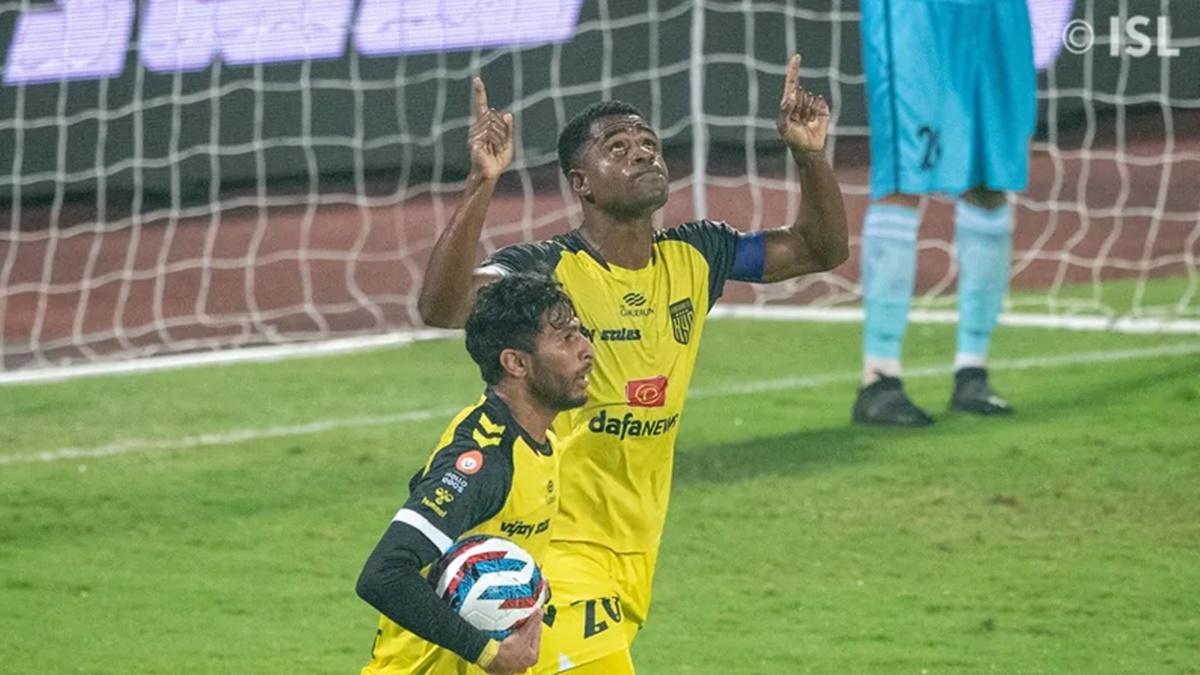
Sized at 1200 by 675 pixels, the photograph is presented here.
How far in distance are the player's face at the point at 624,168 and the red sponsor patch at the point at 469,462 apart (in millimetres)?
902

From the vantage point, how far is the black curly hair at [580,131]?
4.80 metres

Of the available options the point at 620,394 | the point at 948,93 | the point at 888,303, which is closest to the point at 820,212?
the point at 620,394

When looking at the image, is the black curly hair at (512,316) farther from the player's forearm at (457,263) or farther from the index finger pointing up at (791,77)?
the index finger pointing up at (791,77)

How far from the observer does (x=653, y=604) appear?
6.65 m

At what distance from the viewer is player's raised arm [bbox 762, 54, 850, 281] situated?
4.90 meters

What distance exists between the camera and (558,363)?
13.7ft

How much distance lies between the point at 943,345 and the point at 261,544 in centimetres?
435

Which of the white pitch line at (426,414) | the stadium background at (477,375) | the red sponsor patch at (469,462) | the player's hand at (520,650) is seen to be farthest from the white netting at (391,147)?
the player's hand at (520,650)

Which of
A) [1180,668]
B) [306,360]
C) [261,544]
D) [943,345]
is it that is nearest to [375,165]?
[306,360]

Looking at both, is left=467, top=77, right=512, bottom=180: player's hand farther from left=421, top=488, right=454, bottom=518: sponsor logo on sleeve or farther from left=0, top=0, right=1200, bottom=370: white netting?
left=0, top=0, right=1200, bottom=370: white netting

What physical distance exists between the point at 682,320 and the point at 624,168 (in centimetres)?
38

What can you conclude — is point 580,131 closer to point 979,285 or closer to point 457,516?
point 457,516

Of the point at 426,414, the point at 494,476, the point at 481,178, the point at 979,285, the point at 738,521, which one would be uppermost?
the point at 481,178

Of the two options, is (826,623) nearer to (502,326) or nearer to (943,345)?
(502,326)
